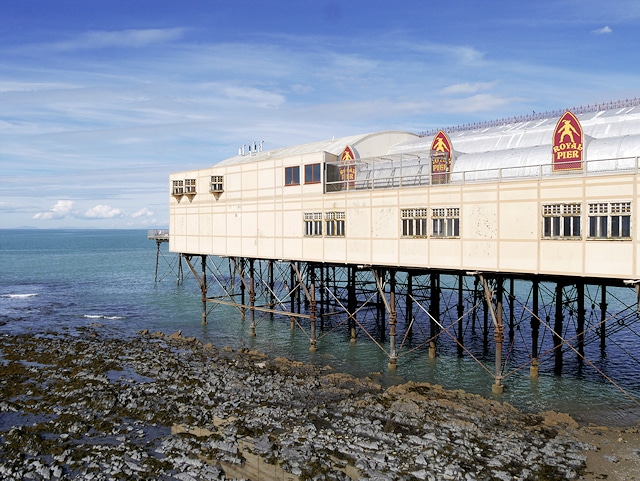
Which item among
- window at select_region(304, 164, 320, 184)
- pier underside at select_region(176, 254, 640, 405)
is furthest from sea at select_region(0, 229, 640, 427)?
window at select_region(304, 164, 320, 184)

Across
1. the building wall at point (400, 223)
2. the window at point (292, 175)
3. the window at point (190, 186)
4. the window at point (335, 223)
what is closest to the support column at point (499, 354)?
the building wall at point (400, 223)

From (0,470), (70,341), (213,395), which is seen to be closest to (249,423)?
(213,395)

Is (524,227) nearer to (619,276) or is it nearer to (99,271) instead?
(619,276)

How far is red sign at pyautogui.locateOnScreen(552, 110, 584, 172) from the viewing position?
24.1 m

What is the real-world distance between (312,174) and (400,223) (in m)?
7.30

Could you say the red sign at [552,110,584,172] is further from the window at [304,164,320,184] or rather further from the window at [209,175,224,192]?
the window at [209,175,224,192]

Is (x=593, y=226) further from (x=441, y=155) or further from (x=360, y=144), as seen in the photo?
(x=360, y=144)

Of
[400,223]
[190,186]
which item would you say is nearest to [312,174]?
[400,223]

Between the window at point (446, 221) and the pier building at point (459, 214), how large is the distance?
0.05m

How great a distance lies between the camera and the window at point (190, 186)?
4106 cm

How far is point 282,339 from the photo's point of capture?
38281mm

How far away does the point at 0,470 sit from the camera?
17922 mm

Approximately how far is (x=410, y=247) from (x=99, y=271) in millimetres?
82165

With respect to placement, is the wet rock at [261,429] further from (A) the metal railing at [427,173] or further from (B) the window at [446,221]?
(A) the metal railing at [427,173]
